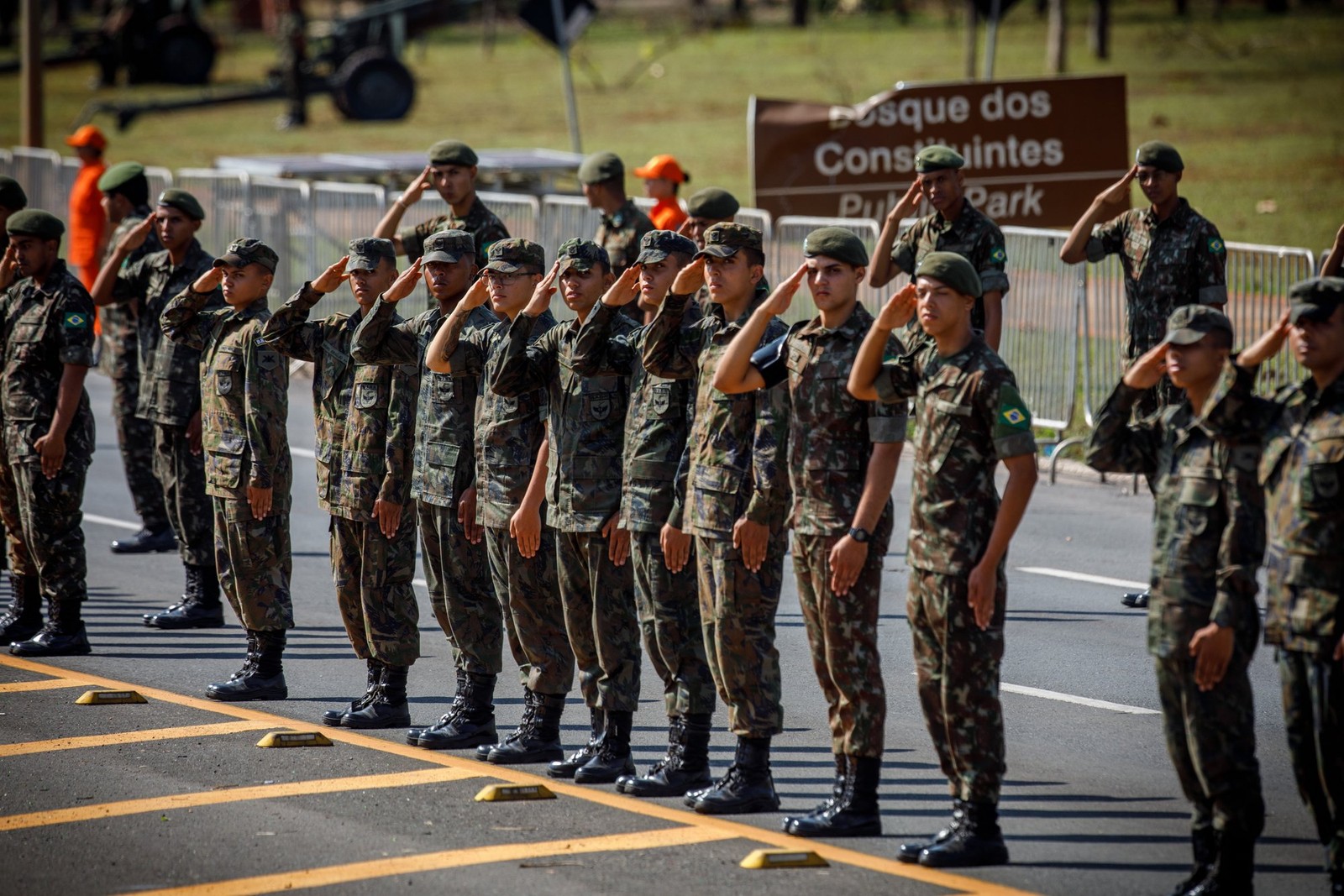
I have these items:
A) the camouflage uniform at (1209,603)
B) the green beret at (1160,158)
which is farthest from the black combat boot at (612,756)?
the green beret at (1160,158)

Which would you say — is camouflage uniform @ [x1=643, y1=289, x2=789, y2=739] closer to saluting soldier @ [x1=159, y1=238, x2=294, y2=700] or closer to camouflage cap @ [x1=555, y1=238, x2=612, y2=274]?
camouflage cap @ [x1=555, y1=238, x2=612, y2=274]

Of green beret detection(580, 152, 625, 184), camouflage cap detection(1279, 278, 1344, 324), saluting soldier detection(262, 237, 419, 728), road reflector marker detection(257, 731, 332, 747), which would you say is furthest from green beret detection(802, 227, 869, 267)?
green beret detection(580, 152, 625, 184)

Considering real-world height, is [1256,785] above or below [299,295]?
below

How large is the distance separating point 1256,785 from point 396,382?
412 centimetres

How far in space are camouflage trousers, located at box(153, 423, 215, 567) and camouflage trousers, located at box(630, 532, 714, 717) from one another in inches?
150

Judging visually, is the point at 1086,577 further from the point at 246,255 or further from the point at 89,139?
the point at 89,139

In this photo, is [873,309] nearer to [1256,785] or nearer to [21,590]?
[21,590]

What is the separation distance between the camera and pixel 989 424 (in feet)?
20.9

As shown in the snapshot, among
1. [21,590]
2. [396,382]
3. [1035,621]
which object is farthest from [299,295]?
[1035,621]

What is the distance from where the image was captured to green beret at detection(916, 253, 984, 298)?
645 centimetres

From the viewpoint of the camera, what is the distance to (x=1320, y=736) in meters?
5.76

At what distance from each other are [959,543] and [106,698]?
14.1 feet

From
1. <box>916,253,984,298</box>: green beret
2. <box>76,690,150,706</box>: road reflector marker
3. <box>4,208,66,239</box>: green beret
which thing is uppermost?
<box>4,208,66,239</box>: green beret

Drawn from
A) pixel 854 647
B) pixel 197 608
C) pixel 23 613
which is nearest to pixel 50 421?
pixel 23 613
